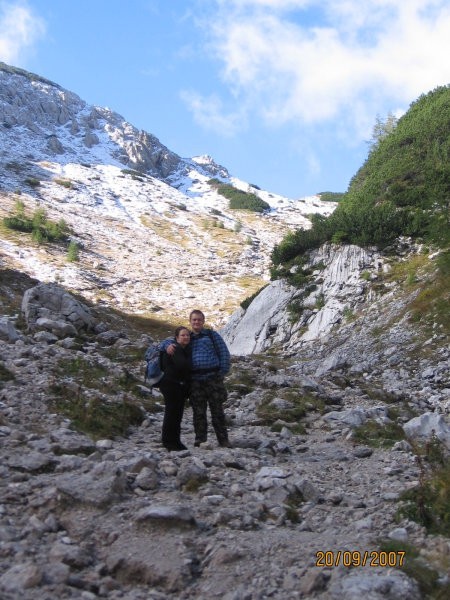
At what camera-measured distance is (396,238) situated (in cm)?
3006

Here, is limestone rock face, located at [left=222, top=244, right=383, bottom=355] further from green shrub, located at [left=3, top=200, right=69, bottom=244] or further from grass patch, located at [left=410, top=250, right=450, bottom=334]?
green shrub, located at [left=3, top=200, right=69, bottom=244]

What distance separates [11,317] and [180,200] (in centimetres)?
12227

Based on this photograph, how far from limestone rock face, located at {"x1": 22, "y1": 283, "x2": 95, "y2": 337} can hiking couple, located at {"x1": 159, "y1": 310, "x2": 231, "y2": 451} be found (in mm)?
10132

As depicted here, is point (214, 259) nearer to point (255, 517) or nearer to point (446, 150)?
point (446, 150)

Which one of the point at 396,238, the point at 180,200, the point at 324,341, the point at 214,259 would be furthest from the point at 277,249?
the point at 180,200

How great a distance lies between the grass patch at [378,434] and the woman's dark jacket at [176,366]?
13.0ft

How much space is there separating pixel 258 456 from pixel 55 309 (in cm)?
1372

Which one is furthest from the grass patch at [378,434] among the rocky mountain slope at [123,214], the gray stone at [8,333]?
the rocky mountain slope at [123,214]

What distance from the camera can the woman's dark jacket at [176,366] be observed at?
28.8 ft

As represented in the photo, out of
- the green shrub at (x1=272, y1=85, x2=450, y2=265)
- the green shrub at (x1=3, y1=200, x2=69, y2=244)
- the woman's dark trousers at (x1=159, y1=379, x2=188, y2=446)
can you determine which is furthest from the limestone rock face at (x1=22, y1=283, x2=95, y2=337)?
the green shrub at (x1=3, y1=200, x2=69, y2=244)

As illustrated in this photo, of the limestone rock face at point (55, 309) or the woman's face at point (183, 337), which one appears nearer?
the woman's face at point (183, 337)

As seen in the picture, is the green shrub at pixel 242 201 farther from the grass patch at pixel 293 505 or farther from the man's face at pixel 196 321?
the grass patch at pixel 293 505

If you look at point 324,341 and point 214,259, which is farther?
point 214,259

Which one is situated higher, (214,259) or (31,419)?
(214,259)
